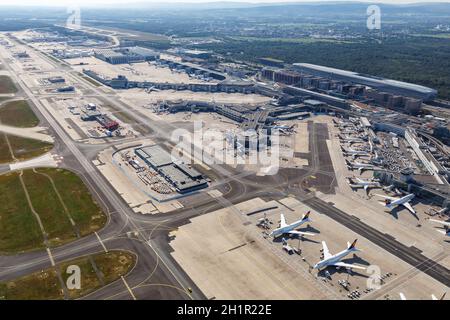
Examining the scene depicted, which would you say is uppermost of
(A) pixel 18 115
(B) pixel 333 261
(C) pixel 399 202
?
(A) pixel 18 115

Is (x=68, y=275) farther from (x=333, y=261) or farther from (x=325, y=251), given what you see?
(x=333, y=261)

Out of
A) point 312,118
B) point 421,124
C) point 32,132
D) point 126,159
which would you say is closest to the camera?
point 126,159

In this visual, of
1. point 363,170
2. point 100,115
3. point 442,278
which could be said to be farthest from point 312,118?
point 442,278

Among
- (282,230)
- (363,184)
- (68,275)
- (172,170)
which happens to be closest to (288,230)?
(282,230)

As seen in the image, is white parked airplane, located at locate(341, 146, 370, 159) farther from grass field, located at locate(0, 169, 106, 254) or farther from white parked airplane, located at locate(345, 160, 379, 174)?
grass field, located at locate(0, 169, 106, 254)

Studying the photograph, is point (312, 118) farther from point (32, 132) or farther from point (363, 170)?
point (32, 132)

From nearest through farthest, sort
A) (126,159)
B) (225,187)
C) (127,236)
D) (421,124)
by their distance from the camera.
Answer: (127,236)
(225,187)
(126,159)
(421,124)
